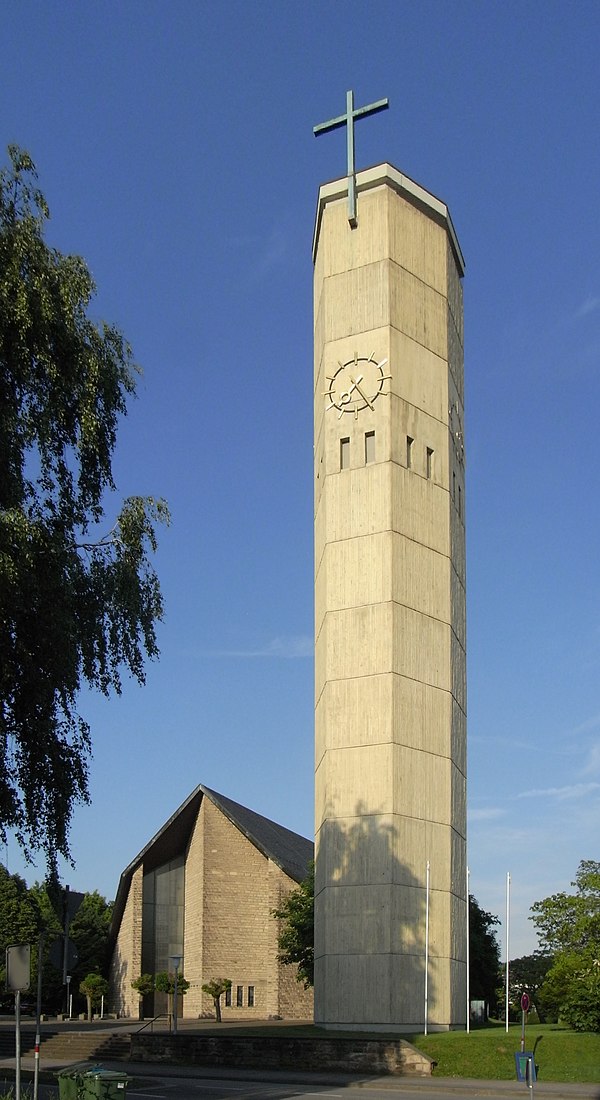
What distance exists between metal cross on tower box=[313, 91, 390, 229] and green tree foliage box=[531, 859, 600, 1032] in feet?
84.6

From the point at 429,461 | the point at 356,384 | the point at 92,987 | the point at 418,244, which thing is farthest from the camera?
the point at 92,987

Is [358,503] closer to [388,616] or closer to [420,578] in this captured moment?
[420,578]

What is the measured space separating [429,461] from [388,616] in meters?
6.06

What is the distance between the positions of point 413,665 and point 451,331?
12.7 meters

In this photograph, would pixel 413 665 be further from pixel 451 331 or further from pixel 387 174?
pixel 387 174

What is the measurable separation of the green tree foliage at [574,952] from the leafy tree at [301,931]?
9918 mm

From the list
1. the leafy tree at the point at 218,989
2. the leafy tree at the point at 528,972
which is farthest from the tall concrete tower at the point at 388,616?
the leafy tree at the point at 528,972

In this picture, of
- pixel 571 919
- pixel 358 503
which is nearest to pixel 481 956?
pixel 571 919

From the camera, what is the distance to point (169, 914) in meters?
63.0

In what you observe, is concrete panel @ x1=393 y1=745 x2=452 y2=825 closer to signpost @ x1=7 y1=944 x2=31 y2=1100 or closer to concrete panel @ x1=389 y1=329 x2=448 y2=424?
concrete panel @ x1=389 y1=329 x2=448 y2=424

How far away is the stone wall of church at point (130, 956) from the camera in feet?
199

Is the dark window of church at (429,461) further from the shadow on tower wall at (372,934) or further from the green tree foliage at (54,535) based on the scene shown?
the green tree foliage at (54,535)

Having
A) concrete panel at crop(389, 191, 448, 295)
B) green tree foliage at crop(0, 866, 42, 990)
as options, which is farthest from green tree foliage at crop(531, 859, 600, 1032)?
green tree foliage at crop(0, 866, 42, 990)

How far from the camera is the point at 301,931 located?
50.1m
